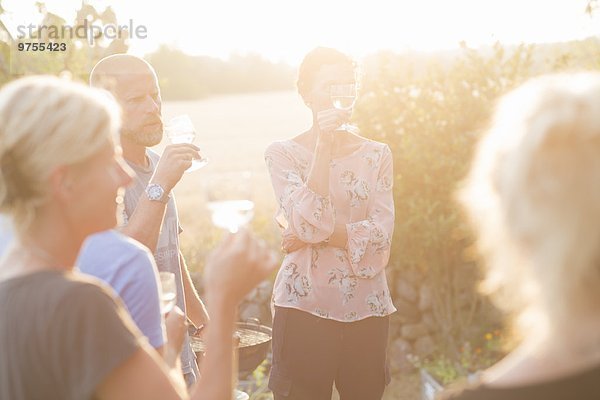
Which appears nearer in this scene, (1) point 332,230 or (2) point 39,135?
(2) point 39,135

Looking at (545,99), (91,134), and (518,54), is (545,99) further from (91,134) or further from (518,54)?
(518,54)

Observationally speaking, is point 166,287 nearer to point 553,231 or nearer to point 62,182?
point 62,182

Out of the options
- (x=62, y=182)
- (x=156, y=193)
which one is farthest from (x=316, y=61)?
(x=62, y=182)

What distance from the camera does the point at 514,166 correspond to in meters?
→ 1.64

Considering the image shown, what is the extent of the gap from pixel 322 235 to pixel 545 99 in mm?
2431

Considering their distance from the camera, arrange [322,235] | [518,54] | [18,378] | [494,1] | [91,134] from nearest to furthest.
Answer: [18,378], [91,134], [322,235], [518,54], [494,1]

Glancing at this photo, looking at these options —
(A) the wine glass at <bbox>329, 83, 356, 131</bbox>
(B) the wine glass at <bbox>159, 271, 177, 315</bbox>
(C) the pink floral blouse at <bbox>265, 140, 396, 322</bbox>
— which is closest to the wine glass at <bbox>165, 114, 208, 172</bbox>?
(C) the pink floral blouse at <bbox>265, 140, 396, 322</bbox>

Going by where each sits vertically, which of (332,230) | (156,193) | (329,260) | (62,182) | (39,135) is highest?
(39,135)

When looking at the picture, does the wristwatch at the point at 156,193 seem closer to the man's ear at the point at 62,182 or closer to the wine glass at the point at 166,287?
the wine glass at the point at 166,287

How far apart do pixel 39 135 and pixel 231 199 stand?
0.53 metres

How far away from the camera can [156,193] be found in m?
3.42

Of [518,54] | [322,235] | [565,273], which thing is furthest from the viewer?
[518,54]

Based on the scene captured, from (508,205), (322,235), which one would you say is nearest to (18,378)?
(508,205)

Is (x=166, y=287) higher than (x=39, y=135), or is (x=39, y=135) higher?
(x=39, y=135)
